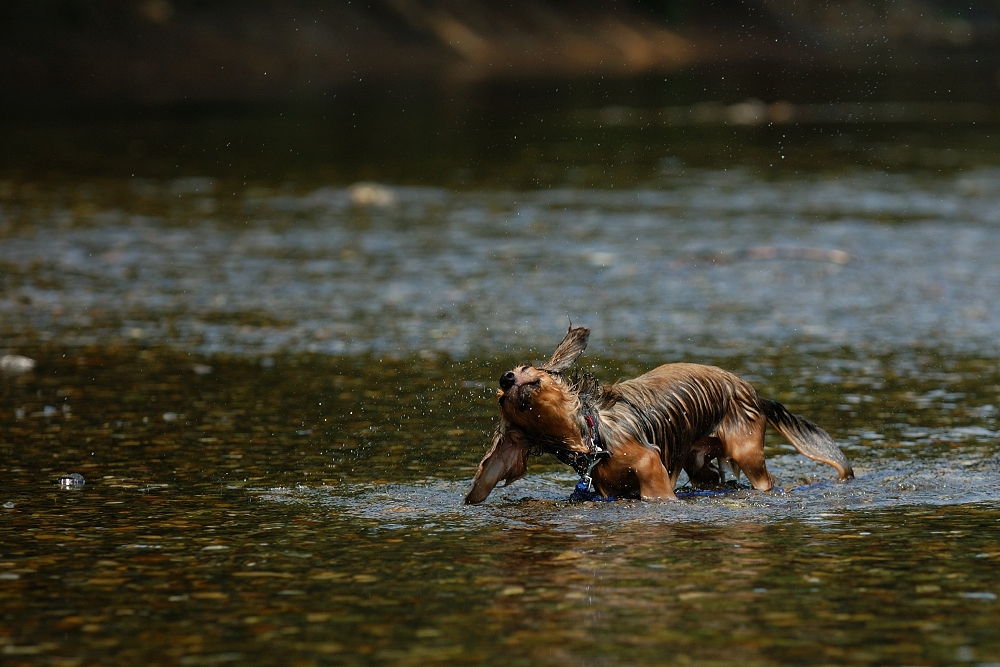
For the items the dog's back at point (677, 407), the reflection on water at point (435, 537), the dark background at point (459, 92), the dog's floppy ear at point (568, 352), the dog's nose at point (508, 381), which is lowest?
the reflection on water at point (435, 537)

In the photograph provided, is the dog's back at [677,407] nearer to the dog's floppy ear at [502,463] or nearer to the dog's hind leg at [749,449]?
the dog's hind leg at [749,449]

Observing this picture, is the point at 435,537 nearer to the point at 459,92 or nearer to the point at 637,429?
the point at 637,429

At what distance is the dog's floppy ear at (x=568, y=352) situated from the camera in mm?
6992

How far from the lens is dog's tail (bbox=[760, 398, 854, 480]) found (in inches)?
311

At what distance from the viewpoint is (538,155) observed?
24938mm

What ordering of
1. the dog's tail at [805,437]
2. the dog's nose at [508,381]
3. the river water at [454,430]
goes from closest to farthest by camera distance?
the river water at [454,430]
the dog's nose at [508,381]
the dog's tail at [805,437]

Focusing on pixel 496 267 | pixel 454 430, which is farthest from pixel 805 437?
pixel 496 267

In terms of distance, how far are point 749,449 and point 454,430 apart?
208 centimetres

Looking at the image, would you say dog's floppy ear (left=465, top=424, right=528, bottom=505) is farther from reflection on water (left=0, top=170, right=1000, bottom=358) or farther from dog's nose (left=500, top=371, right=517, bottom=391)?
reflection on water (left=0, top=170, right=1000, bottom=358)

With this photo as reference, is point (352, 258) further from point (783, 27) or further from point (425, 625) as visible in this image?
point (783, 27)

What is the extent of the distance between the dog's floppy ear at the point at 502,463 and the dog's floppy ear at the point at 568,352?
372 millimetres

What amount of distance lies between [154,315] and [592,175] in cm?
1090

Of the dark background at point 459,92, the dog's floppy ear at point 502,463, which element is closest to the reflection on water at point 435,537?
the dog's floppy ear at point 502,463

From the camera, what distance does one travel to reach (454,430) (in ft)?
30.1
